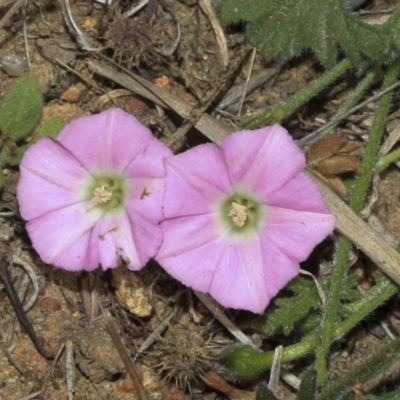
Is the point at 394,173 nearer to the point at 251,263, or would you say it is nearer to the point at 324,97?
the point at 324,97

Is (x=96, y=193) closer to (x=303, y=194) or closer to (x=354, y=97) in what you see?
(x=303, y=194)

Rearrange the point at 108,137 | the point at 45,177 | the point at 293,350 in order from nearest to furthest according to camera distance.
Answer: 1. the point at 108,137
2. the point at 45,177
3. the point at 293,350

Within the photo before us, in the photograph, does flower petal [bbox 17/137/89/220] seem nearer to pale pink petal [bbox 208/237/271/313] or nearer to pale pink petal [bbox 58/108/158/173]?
pale pink petal [bbox 58/108/158/173]

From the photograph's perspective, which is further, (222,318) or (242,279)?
(222,318)

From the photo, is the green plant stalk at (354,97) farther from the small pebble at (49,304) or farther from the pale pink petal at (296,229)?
the small pebble at (49,304)

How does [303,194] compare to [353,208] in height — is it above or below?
above

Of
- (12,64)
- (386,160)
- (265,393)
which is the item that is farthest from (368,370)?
(12,64)

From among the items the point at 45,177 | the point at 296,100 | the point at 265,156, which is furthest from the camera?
the point at 296,100

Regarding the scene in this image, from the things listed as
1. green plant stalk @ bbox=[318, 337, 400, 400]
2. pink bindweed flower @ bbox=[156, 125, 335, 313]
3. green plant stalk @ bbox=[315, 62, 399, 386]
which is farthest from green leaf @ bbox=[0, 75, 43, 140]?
green plant stalk @ bbox=[318, 337, 400, 400]
